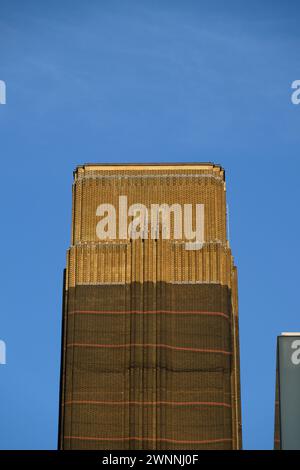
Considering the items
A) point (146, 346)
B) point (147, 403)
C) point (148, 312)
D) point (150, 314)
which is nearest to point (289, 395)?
point (147, 403)

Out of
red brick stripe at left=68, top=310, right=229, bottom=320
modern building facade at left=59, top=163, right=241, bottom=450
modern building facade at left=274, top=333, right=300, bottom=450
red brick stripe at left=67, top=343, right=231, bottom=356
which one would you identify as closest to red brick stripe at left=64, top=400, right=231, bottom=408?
modern building facade at left=59, top=163, right=241, bottom=450

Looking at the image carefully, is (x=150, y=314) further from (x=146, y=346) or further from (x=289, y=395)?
(x=289, y=395)

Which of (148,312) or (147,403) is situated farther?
(148,312)

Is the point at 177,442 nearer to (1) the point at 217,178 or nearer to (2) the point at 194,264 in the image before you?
(2) the point at 194,264

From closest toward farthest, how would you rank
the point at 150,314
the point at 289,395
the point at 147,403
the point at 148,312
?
the point at 289,395 < the point at 147,403 < the point at 150,314 < the point at 148,312

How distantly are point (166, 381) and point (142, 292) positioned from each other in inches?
474

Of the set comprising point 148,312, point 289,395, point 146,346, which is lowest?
point 289,395

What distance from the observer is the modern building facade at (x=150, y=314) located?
17225cm

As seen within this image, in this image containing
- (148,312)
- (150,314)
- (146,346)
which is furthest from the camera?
(148,312)

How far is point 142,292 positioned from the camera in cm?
17950

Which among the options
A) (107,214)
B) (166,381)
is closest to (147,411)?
(166,381)

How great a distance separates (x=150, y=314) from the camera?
177 metres

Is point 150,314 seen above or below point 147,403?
above
